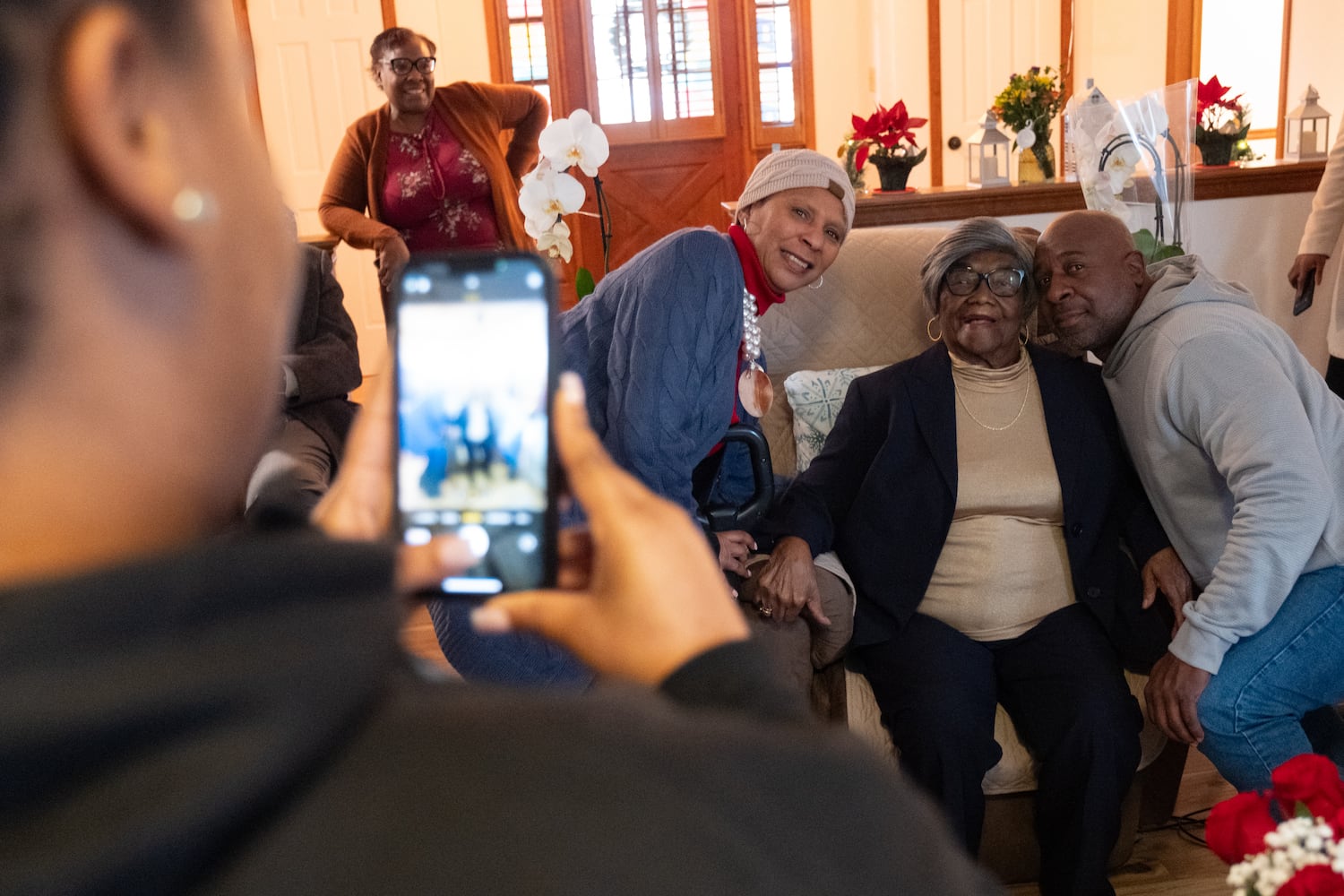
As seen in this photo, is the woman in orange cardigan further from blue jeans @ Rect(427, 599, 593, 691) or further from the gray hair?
blue jeans @ Rect(427, 599, 593, 691)

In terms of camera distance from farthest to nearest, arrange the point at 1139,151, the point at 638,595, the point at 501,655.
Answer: the point at 1139,151 → the point at 501,655 → the point at 638,595

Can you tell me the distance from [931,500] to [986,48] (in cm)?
459

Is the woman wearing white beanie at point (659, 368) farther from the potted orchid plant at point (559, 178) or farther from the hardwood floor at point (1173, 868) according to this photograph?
the hardwood floor at point (1173, 868)

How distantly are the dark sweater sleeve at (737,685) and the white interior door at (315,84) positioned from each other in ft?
18.2

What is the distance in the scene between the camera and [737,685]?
0.31 m

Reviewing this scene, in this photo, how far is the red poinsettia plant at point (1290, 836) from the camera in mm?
912

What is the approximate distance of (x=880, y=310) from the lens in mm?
2426

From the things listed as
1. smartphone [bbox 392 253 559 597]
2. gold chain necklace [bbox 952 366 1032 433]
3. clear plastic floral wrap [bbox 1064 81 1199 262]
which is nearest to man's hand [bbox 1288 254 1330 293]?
clear plastic floral wrap [bbox 1064 81 1199 262]

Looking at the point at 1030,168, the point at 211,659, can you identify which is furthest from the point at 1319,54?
the point at 211,659

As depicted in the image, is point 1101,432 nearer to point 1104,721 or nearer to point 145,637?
point 1104,721

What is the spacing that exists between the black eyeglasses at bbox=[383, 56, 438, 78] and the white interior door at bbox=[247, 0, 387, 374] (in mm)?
2583

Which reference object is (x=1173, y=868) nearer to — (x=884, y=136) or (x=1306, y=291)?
(x=1306, y=291)

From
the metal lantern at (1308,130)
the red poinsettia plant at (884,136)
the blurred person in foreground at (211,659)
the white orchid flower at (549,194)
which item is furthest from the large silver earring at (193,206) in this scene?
the metal lantern at (1308,130)

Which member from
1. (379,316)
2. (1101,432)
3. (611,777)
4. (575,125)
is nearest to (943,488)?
(1101,432)
